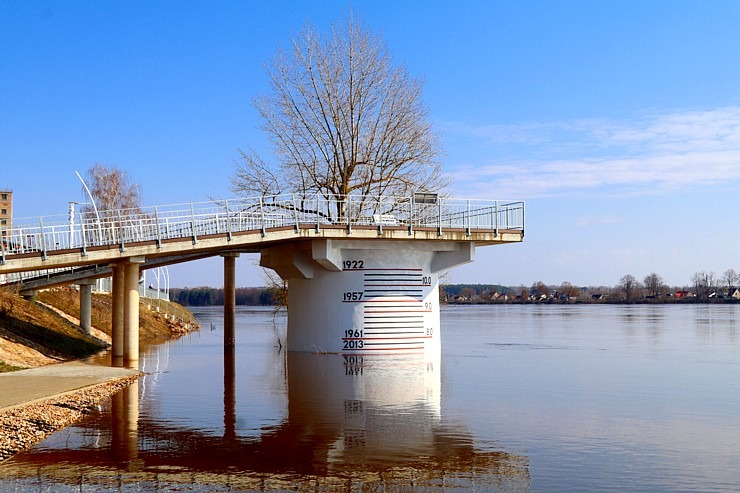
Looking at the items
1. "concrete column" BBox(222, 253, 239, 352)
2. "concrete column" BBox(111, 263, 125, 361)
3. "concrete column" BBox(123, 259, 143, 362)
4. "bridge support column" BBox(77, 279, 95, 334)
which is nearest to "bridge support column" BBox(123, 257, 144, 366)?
"concrete column" BBox(123, 259, 143, 362)

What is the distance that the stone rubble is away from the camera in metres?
14.8

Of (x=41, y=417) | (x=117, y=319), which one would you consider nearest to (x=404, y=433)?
(x=41, y=417)

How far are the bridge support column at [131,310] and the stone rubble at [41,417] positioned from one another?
936cm

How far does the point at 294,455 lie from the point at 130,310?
65.9 ft

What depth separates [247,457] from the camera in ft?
44.9

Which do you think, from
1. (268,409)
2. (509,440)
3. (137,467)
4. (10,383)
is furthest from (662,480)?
(10,383)

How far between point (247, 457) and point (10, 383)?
12.0m


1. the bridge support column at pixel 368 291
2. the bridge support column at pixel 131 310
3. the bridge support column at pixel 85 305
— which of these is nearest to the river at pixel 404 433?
the bridge support column at pixel 131 310

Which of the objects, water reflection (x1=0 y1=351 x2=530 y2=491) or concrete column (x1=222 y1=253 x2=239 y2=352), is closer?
water reflection (x1=0 y1=351 x2=530 y2=491)

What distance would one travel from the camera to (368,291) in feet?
115

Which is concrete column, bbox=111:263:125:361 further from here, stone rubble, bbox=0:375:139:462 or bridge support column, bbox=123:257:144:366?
stone rubble, bbox=0:375:139:462

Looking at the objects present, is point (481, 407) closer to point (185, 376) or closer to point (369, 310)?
point (185, 376)

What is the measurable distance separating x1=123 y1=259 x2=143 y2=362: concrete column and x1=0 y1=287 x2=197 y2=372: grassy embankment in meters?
2.70

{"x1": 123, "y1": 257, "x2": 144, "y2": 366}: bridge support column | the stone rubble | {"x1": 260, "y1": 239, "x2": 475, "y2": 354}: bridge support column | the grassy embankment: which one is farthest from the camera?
{"x1": 260, "y1": 239, "x2": 475, "y2": 354}: bridge support column
